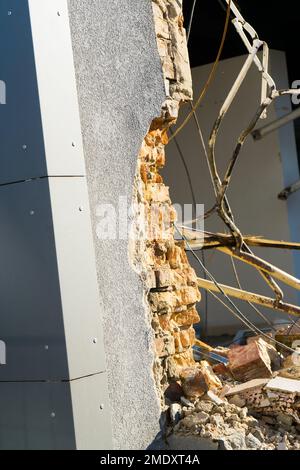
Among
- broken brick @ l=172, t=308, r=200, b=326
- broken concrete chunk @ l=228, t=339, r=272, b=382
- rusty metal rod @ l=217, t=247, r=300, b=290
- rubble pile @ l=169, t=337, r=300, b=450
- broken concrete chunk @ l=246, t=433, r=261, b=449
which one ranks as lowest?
broken concrete chunk @ l=246, t=433, r=261, b=449

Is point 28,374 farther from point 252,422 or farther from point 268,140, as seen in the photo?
point 268,140

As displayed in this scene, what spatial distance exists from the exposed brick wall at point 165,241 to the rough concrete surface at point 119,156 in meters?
0.11

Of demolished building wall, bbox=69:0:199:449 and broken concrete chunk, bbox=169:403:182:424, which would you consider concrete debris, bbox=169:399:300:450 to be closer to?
broken concrete chunk, bbox=169:403:182:424

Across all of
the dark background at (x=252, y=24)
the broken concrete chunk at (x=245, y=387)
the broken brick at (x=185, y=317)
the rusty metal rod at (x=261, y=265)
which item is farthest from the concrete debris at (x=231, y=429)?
the dark background at (x=252, y=24)

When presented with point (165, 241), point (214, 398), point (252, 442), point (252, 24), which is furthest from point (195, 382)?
point (252, 24)

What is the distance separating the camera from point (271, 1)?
7.27 meters

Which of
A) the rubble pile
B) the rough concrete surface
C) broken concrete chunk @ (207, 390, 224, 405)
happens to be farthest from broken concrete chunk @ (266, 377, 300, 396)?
the rough concrete surface

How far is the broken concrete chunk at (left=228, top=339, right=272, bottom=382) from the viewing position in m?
4.11

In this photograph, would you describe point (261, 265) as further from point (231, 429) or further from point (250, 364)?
point (231, 429)

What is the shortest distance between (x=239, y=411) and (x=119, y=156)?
4.25 feet

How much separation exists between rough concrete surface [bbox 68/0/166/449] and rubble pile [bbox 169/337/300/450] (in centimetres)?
19

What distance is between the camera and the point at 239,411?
3.57m

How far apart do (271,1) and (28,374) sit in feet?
17.1
